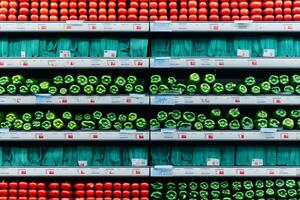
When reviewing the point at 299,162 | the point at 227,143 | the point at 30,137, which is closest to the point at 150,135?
the point at 227,143

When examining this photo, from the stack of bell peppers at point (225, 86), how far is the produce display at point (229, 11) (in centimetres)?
55

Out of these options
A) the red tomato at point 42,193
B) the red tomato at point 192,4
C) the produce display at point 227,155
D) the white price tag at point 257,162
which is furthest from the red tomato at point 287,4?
the red tomato at point 42,193

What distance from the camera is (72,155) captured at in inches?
144

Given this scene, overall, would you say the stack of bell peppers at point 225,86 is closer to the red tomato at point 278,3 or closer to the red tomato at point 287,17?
the red tomato at point 287,17

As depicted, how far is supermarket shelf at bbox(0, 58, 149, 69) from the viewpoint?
11.5 ft

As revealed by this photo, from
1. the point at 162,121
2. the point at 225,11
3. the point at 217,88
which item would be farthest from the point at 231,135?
the point at 225,11

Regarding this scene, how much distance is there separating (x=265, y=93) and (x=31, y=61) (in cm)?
222

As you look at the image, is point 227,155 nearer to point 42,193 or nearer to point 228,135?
point 228,135

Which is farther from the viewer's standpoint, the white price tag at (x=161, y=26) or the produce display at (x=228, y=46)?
the produce display at (x=228, y=46)

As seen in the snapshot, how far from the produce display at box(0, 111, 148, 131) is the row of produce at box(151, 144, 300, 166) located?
367 millimetres

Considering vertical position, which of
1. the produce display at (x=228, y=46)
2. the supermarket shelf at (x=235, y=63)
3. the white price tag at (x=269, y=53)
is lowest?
the supermarket shelf at (x=235, y=63)

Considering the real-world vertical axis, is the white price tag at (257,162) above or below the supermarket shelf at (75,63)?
below

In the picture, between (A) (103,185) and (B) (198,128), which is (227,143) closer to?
(B) (198,128)

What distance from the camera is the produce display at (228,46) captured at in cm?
361
